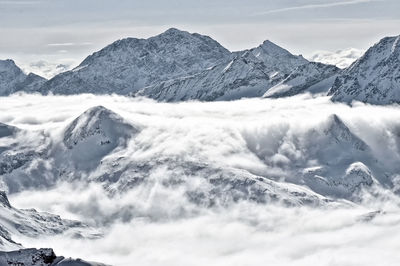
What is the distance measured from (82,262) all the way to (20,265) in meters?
13.1

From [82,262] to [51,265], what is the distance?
21.6 ft

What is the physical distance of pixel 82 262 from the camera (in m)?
176

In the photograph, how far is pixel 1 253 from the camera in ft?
601

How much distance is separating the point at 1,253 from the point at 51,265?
632 inches

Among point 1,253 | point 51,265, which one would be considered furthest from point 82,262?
point 1,253

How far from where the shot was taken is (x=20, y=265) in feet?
573

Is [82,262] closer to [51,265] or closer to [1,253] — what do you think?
[51,265]

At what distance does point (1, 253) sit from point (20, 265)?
1043 cm

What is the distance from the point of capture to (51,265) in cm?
17362
